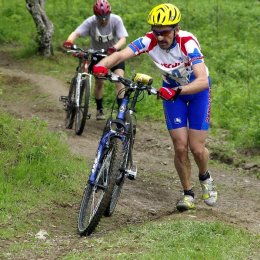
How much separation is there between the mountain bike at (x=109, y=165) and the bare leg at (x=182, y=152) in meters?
0.64

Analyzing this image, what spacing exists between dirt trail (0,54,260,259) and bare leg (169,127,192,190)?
410 mm

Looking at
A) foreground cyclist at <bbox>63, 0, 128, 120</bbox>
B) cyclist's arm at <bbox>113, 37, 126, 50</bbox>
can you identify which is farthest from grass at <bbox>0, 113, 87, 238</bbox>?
foreground cyclist at <bbox>63, 0, 128, 120</bbox>

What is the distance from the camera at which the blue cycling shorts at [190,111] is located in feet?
26.9

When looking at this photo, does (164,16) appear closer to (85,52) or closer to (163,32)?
(163,32)

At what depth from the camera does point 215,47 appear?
21.0 metres

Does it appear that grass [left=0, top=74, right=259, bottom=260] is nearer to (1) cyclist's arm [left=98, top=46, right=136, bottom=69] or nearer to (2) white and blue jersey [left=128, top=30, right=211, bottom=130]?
(2) white and blue jersey [left=128, top=30, right=211, bottom=130]

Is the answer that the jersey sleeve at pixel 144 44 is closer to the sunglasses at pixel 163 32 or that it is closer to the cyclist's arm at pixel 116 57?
the cyclist's arm at pixel 116 57

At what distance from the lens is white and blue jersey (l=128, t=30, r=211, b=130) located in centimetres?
793

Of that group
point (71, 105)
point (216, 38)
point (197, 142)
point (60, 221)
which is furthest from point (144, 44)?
point (216, 38)

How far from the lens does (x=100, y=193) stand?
7.62m

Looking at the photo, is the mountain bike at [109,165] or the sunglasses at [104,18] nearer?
the mountain bike at [109,165]

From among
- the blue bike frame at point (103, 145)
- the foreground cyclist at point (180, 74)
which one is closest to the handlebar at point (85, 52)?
the foreground cyclist at point (180, 74)

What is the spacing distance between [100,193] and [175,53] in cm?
173

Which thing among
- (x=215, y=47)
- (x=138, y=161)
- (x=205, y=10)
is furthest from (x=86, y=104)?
(x=205, y=10)
